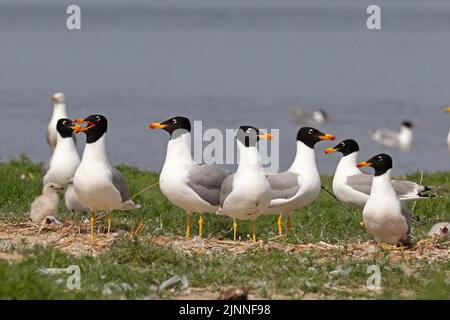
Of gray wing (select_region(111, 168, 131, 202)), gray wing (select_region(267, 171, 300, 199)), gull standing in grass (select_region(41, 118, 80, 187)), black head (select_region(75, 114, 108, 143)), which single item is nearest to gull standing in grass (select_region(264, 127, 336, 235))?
gray wing (select_region(267, 171, 300, 199))

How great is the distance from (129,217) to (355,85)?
821 inches

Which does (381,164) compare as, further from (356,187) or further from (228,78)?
(228,78)

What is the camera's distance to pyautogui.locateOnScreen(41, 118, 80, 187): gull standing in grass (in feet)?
41.7

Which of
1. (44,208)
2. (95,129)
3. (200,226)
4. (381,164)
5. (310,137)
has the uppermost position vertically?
(95,129)

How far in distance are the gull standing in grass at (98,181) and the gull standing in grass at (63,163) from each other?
1.94 m


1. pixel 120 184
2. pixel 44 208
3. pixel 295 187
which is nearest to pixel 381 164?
pixel 295 187

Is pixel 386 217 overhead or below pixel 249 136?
below

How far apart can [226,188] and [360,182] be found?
87.3 inches

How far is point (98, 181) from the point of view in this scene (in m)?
10.4

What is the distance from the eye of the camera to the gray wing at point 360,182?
12.2m

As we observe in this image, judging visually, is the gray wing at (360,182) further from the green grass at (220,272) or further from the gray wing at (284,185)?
the green grass at (220,272)

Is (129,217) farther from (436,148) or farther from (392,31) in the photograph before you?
(392,31)

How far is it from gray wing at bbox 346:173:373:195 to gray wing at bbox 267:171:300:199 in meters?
0.97
